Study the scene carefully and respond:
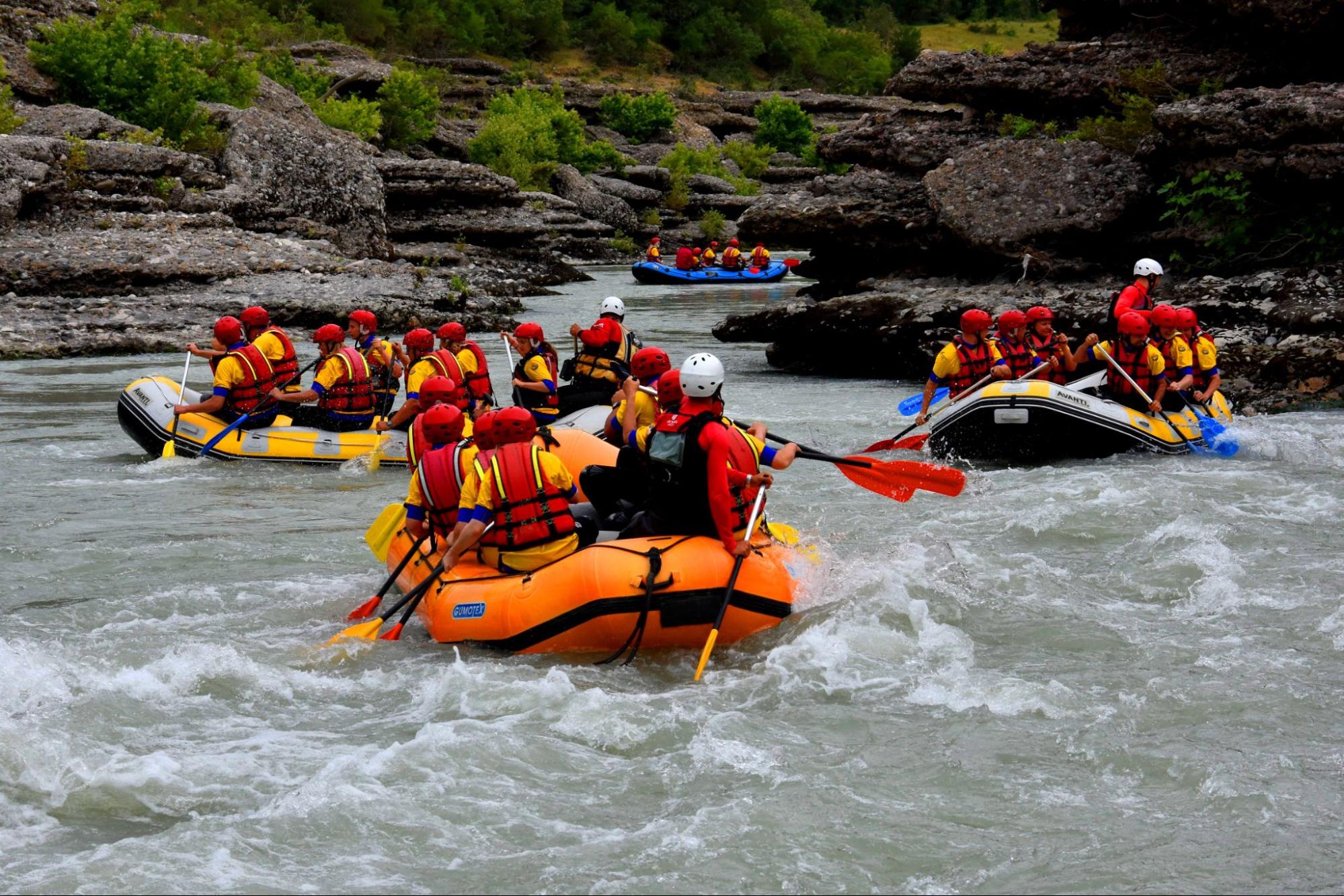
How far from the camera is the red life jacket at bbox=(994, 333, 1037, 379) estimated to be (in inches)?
488

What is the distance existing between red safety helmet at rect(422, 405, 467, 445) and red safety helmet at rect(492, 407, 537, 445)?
1.81 feet

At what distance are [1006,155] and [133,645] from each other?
12958 millimetres

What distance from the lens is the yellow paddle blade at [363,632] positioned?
732 cm

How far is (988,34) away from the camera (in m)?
83.0

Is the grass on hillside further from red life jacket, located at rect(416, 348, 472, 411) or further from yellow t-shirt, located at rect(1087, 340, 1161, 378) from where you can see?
red life jacket, located at rect(416, 348, 472, 411)

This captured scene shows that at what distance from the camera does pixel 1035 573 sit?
28.8 feet

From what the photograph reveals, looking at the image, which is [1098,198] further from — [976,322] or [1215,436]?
[1215,436]

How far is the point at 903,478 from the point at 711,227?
127ft

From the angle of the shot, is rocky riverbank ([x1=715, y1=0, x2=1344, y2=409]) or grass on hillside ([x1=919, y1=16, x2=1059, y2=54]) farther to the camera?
grass on hillside ([x1=919, y1=16, x2=1059, y2=54])

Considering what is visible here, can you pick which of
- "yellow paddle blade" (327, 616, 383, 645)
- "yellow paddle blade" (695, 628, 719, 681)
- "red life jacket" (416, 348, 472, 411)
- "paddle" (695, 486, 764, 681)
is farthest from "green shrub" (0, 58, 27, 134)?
"yellow paddle blade" (695, 628, 719, 681)

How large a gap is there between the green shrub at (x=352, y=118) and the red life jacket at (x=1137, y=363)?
90.8ft

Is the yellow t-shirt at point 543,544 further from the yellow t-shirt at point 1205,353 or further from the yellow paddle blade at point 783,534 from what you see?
the yellow t-shirt at point 1205,353

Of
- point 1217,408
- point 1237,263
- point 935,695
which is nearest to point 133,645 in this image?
point 935,695

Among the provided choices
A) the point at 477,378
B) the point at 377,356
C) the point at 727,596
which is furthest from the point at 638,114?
the point at 727,596
